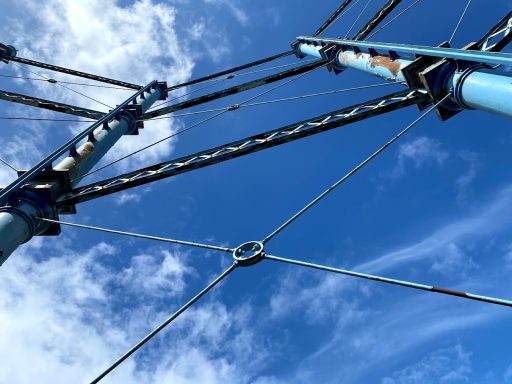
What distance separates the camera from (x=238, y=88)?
15.3m

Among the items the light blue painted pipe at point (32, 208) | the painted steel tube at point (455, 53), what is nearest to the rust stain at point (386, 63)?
the painted steel tube at point (455, 53)

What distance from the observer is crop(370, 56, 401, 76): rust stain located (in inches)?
370

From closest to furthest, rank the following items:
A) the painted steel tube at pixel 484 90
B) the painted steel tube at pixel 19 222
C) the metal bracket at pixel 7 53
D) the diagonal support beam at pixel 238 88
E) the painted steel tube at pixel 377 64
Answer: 1. the painted steel tube at pixel 484 90
2. the painted steel tube at pixel 19 222
3. the painted steel tube at pixel 377 64
4. the diagonal support beam at pixel 238 88
5. the metal bracket at pixel 7 53

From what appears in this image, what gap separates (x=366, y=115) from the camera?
27.2 ft

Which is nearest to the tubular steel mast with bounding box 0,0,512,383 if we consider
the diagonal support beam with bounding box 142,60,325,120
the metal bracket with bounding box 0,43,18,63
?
the diagonal support beam with bounding box 142,60,325,120

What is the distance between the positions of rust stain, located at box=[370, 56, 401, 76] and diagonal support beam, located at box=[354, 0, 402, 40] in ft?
15.1

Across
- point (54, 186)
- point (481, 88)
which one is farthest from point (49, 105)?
point (481, 88)

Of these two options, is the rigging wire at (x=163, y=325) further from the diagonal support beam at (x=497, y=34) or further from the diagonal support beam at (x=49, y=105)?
the diagonal support beam at (x=49, y=105)

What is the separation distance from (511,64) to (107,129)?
8.55 meters

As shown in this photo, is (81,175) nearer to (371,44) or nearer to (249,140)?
(249,140)

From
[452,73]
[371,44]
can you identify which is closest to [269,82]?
[371,44]

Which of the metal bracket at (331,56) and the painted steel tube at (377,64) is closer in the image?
the painted steel tube at (377,64)

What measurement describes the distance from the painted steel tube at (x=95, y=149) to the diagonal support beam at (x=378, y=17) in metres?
8.49

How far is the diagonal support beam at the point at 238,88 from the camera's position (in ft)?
46.3
